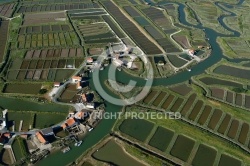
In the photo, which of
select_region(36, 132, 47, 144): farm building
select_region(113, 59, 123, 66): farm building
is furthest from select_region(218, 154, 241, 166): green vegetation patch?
select_region(113, 59, 123, 66): farm building

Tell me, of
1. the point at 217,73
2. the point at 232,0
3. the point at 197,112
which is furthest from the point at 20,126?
the point at 232,0

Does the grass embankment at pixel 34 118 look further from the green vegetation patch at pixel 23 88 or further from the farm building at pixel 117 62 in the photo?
the farm building at pixel 117 62

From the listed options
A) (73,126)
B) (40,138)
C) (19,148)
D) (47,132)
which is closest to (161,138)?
(73,126)

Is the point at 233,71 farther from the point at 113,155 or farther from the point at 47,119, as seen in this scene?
the point at 47,119

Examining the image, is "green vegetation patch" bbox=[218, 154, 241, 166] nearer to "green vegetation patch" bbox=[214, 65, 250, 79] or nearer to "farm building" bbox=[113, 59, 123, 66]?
"green vegetation patch" bbox=[214, 65, 250, 79]

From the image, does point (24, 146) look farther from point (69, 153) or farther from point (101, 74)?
point (101, 74)

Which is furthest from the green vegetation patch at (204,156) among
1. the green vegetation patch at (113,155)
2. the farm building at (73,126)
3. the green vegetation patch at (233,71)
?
the green vegetation patch at (233,71)

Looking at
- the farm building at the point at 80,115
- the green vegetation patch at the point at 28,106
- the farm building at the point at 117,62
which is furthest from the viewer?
the farm building at the point at 117,62
